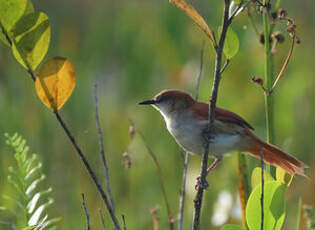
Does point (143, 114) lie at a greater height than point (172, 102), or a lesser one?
lesser

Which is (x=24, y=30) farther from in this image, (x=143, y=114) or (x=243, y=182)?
(x=143, y=114)

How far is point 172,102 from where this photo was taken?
262cm

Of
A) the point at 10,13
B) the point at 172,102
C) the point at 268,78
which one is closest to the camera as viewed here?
the point at 10,13

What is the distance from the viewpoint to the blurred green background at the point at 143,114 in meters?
3.52

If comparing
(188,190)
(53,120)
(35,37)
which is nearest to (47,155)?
(53,120)

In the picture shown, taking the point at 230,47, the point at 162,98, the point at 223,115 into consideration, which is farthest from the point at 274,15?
the point at 162,98

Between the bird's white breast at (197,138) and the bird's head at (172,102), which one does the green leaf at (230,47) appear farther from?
the bird's head at (172,102)

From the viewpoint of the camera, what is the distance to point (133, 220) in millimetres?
3385

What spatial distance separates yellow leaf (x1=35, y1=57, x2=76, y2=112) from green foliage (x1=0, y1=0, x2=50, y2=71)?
0.15 ft

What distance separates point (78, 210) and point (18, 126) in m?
0.56

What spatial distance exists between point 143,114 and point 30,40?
8.42 ft

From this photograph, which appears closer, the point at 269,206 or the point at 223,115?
the point at 269,206

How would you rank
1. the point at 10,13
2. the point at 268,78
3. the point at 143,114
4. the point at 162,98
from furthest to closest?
1. the point at 143,114
2. the point at 162,98
3. the point at 268,78
4. the point at 10,13

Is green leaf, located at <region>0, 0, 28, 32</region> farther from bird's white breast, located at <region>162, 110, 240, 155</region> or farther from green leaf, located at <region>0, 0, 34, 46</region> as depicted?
bird's white breast, located at <region>162, 110, 240, 155</region>
